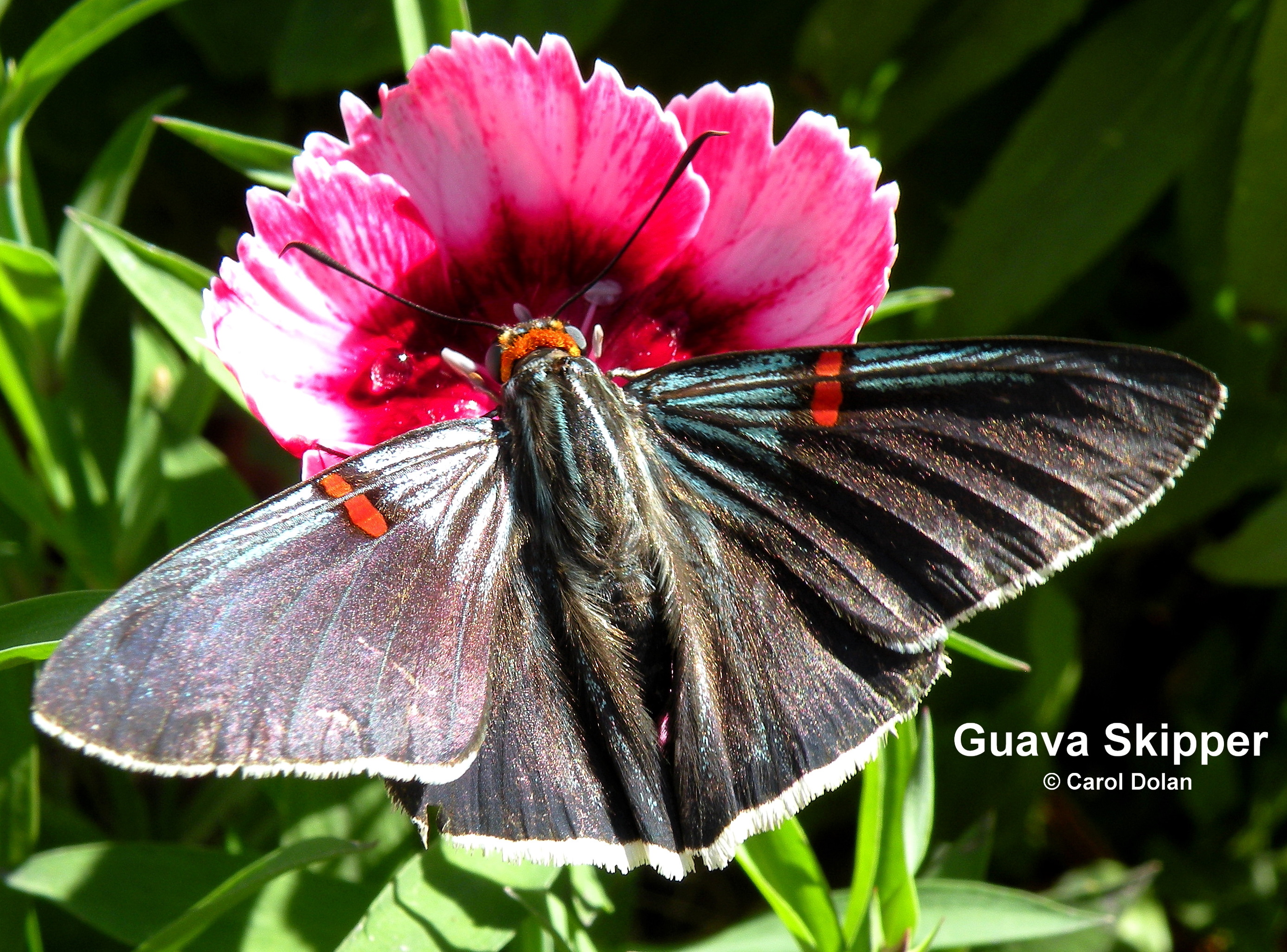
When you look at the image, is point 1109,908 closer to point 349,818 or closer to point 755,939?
point 755,939

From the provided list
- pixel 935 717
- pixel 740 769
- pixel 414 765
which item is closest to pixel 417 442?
pixel 414 765

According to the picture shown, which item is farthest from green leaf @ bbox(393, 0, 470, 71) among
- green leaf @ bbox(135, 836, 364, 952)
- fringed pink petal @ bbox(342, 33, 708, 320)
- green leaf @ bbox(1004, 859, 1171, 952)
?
green leaf @ bbox(1004, 859, 1171, 952)

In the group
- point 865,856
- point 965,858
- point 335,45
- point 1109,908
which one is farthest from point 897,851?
point 335,45

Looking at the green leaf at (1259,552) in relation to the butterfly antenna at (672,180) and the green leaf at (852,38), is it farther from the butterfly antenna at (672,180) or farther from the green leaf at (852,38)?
the butterfly antenna at (672,180)

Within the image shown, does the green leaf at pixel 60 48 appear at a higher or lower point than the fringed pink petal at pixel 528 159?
higher

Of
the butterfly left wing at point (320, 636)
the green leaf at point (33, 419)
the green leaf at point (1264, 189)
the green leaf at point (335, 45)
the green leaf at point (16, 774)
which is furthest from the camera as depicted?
the green leaf at point (335, 45)

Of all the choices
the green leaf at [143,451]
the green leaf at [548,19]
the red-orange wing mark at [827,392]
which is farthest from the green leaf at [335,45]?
the red-orange wing mark at [827,392]
